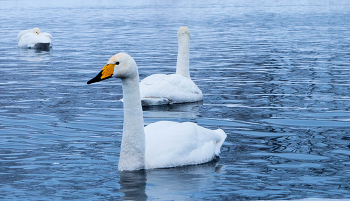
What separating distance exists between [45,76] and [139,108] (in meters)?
10.4

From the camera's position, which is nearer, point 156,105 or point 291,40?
point 156,105

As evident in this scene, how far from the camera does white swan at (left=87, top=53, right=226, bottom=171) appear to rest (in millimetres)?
7902

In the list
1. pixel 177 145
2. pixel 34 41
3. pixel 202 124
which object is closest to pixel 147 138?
pixel 177 145

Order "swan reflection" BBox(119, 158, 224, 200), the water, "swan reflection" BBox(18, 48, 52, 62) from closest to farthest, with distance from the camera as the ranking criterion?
"swan reflection" BBox(119, 158, 224, 200), the water, "swan reflection" BBox(18, 48, 52, 62)

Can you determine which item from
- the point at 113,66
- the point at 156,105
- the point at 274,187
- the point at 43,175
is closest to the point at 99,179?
the point at 43,175

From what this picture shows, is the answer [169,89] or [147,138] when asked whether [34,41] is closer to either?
[169,89]

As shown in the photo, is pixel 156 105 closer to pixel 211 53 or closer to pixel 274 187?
pixel 274 187

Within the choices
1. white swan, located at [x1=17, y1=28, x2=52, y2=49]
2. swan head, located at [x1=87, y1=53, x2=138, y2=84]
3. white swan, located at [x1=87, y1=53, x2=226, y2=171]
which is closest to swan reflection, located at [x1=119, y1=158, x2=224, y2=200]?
white swan, located at [x1=87, y1=53, x2=226, y2=171]

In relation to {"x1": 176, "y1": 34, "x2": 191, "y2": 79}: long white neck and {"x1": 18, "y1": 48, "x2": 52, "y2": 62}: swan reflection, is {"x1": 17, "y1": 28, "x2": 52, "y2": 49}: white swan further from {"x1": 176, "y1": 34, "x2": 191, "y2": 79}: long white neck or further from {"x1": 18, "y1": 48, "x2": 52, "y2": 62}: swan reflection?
{"x1": 176, "y1": 34, "x2": 191, "y2": 79}: long white neck

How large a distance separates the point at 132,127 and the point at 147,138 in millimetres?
561

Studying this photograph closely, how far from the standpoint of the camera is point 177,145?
27.6 ft

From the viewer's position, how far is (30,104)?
13281 millimetres

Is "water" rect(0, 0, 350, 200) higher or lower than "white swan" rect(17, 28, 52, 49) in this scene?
lower

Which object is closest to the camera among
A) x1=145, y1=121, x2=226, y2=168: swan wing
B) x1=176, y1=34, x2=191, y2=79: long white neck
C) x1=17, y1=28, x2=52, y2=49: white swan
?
x1=145, y1=121, x2=226, y2=168: swan wing
